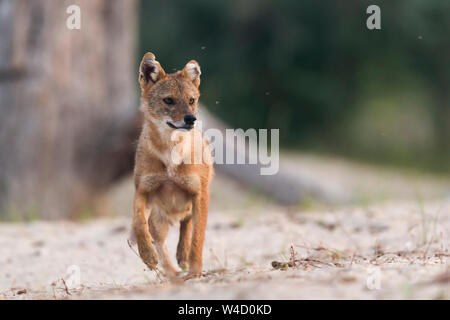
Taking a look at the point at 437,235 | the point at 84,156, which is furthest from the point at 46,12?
the point at 437,235

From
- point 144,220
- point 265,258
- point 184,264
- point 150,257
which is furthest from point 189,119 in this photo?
point 265,258

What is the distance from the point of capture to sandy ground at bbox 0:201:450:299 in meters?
2.64

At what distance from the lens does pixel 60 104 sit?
7973 millimetres

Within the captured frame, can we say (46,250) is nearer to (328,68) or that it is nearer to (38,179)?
(38,179)

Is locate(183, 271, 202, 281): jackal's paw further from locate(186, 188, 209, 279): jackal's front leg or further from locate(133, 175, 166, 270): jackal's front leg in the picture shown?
locate(133, 175, 166, 270): jackal's front leg

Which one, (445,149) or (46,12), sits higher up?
(46,12)

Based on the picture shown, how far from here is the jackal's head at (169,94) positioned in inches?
135

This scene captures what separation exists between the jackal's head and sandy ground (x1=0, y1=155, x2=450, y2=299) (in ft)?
2.85

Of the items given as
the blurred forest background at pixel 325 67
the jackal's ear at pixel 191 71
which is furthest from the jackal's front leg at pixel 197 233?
the blurred forest background at pixel 325 67

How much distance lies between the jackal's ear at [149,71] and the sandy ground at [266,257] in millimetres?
1107

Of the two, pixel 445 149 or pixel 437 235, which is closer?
pixel 437 235

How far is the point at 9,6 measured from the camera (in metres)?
7.72

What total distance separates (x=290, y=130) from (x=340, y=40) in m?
3.13
